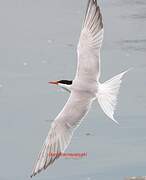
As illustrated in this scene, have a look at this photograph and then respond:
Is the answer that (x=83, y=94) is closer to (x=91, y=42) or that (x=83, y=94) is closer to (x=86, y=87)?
(x=86, y=87)

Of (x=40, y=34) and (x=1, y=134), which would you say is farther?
(x=40, y=34)

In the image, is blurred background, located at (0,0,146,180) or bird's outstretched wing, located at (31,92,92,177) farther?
blurred background, located at (0,0,146,180)

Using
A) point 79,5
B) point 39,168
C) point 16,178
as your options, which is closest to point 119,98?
point 16,178

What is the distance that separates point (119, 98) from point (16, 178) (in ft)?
4.65

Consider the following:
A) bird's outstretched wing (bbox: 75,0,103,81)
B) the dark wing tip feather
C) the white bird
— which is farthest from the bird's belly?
the dark wing tip feather

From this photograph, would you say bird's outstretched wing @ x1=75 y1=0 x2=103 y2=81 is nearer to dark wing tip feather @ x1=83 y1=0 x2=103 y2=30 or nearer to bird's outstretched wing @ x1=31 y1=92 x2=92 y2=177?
dark wing tip feather @ x1=83 y1=0 x2=103 y2=30

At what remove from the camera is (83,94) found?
4285 mm

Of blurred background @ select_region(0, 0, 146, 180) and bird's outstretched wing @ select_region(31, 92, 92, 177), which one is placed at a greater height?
bird's outstretched wing @ select_region(31, 92, 92, 177)

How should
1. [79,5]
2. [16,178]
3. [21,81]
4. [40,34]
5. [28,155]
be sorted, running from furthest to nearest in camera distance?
[79,5], [40,34], [21,81], [28,155], [16,178]

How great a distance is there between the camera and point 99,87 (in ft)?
14.1

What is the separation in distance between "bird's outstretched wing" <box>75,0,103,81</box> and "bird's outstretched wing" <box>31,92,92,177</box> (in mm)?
249

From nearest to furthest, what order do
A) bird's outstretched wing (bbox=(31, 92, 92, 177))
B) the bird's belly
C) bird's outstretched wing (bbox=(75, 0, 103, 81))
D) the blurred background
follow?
bird's outstretched wing (bbox=(31, 92, 92, 177)), the bird's belly, bird's outstretched wing (bbox=(75, 0, 103, 81)), the blurred background

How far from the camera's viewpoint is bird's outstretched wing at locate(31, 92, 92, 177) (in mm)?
4129

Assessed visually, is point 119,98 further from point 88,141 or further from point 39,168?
point 39,168
